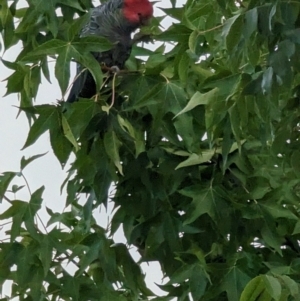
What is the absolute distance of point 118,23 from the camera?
98 cm

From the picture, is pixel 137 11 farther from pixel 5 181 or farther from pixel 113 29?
pixel 5 181

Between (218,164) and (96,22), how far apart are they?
319 millimetres

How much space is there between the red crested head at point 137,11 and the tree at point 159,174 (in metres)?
0.06

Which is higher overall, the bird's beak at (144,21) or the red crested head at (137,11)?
the red crested head at (137,11)

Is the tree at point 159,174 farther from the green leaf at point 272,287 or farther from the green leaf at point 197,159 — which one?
the green leaf at point 272,287

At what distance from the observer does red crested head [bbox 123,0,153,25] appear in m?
0.93

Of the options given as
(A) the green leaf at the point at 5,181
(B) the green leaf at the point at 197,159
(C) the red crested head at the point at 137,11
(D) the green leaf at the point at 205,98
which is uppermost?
(C) the red crested head at the point at 137,11

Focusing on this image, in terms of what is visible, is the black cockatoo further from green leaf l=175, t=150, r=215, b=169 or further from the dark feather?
green leaf l=175, t=150, r=215, b=169

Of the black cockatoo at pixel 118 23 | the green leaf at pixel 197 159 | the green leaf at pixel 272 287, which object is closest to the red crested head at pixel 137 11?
the black cockatoo at pixel 118 23

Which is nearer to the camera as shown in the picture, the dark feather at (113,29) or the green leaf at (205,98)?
the green leaf at (205,98)

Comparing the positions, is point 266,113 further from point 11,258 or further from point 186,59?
point 11,258

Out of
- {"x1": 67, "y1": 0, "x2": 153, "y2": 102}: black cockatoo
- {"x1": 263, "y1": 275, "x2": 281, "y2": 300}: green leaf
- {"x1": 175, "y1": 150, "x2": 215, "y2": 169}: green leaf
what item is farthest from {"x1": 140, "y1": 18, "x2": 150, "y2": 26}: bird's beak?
{"x1": 263, "y1": 275, "x2": 281, "y2": 300}: green leaf

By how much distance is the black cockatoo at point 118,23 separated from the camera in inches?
37.4

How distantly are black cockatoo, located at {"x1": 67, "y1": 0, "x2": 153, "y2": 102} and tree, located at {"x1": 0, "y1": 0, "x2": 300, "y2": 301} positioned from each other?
6cm
